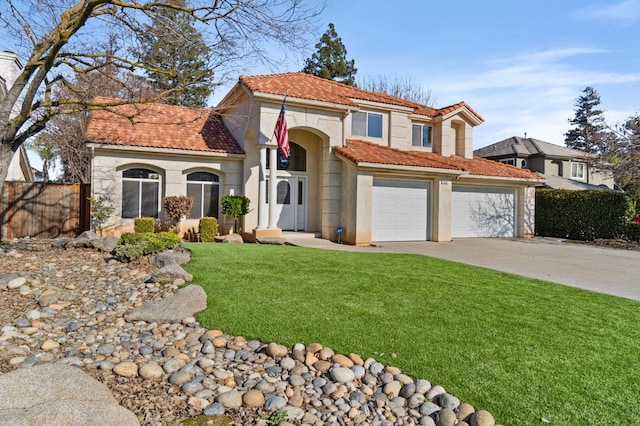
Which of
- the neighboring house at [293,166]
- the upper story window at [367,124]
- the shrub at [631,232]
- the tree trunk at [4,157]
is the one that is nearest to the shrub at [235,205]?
the neighboring house at [293,166]

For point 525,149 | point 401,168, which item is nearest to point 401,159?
point 401,168

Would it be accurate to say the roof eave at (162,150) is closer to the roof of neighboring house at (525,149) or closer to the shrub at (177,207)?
the shrub at (177,207)

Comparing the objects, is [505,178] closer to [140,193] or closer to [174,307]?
[140,193]

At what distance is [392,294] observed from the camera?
6.75 m

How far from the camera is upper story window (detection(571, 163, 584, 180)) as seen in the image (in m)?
32.3

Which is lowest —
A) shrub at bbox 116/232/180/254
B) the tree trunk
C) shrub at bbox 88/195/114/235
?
shrub at bbox 116/232/180/254

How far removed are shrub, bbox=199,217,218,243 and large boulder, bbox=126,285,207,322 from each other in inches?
349

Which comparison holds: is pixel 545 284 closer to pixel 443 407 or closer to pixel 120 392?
pixel 443 407

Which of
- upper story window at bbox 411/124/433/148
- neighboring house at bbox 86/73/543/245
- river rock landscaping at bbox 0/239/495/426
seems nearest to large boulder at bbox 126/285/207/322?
river rock landscaping at bbox 0/239/495/426

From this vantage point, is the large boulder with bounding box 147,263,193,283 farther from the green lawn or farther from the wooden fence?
the wooden fence

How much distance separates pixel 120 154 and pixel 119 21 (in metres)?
6.16

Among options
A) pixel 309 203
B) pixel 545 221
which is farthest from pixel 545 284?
pixel 545 221

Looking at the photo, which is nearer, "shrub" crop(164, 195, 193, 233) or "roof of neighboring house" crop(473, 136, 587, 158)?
"shrub" crop(164, 195, 193, 233)

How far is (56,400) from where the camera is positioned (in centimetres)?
306
